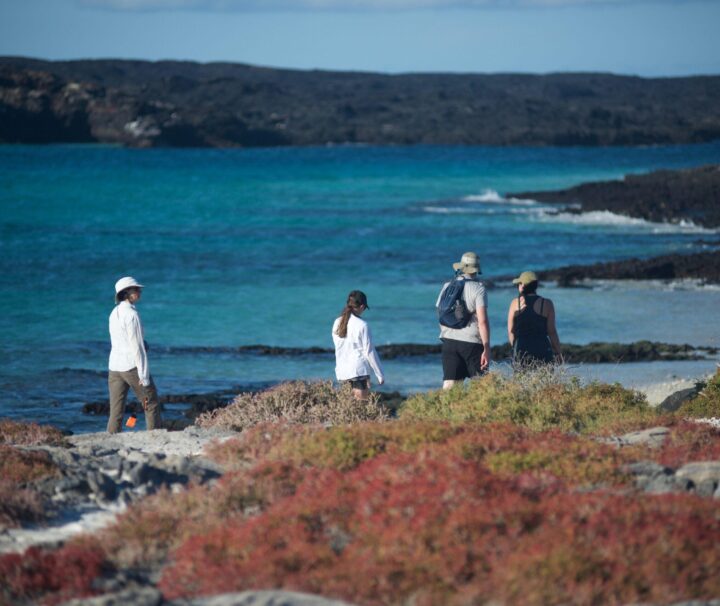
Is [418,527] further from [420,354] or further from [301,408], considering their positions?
[420,354]

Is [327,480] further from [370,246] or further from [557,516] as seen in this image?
[370,246]

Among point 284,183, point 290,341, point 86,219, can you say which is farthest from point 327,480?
point 284,183

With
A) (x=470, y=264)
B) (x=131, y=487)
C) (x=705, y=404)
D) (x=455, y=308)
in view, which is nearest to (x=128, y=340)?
(x=131, y=487)

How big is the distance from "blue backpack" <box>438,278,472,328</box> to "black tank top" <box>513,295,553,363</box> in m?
0.58

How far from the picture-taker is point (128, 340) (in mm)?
11555

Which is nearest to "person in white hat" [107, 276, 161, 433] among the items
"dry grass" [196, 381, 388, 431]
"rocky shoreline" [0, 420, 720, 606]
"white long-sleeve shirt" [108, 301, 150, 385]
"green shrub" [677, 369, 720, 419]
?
"white long-sleeve shirt" [108, 301, 150, 385]

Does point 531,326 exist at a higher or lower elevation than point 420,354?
higher

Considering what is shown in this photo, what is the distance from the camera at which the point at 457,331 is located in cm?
1209

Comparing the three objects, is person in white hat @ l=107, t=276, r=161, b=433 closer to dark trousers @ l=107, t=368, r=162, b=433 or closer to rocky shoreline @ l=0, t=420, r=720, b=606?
dark trousers @ l=107, t=368, r=162, b=433

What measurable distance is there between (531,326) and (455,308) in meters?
0.86

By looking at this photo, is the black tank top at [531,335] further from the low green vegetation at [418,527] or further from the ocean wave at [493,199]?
the ocean wave at [493,199]

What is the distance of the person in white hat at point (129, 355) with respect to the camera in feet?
37.7

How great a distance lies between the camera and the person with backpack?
1196 centimetres

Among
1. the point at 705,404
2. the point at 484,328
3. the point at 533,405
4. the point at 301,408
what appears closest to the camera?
the point at 533,405
